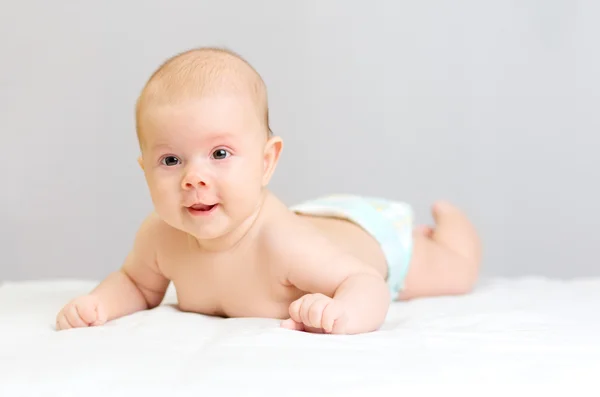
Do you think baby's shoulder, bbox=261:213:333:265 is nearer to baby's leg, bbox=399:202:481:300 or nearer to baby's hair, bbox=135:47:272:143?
baby's hair, bbox=135:47:272:143

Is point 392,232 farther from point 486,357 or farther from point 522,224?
point 522,224

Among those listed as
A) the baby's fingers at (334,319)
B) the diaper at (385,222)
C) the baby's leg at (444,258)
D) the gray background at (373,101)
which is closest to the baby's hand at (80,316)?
the baby's fingers at (334,319)

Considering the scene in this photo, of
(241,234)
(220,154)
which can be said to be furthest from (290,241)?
(220,154)

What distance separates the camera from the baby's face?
1487 millimetres

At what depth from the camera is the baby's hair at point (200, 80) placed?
151 cm

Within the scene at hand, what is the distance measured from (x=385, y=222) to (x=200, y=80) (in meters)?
0.65

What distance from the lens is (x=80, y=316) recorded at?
5.15 ft

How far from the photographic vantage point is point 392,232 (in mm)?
1990

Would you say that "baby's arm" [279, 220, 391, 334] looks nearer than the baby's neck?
Yes

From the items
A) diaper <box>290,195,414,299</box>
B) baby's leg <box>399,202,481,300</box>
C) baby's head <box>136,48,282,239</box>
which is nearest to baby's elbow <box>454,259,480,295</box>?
baby's leg <box>399,202,481,300</box>

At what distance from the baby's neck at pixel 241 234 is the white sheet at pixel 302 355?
13 centimetres

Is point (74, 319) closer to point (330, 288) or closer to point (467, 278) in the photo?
point (330, 288)

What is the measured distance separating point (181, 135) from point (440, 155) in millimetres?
1586

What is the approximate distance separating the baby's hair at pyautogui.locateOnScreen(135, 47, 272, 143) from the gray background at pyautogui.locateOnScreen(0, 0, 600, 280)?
1.34 meters
